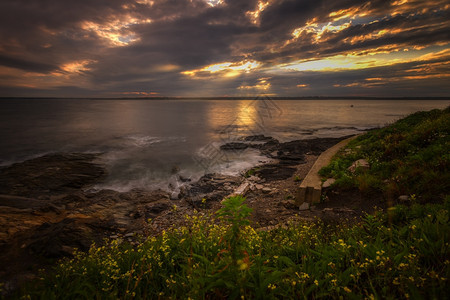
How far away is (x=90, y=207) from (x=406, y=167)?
14.2 meters

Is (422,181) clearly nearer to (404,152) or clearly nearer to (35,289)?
(404,152)

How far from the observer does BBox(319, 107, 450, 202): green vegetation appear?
6102 millimetres

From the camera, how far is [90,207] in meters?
10.3

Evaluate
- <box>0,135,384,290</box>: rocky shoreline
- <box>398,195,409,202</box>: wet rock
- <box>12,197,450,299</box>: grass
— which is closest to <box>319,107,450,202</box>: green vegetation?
<box>398,195,409,202</box>: wet rock

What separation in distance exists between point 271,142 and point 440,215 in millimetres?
23597

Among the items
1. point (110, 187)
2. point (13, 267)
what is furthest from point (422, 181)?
point (110, 187)

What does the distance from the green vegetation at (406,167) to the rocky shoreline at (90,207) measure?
126 cm

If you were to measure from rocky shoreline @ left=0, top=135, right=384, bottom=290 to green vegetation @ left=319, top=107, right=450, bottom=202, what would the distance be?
1.26 metres

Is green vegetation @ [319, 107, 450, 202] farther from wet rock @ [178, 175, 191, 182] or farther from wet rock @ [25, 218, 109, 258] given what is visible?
wet rock @ [25, 218, 109, 258]

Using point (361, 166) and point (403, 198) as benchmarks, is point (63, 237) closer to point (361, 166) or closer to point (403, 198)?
point (403, 198)

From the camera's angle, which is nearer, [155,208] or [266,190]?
[155,208]

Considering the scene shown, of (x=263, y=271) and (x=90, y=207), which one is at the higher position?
(x=263, y=271)

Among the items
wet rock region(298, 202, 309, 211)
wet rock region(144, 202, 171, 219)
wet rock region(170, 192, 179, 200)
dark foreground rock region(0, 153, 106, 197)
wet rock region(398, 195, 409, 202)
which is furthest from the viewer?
dark foreground rock region(0, 153, 106, 197)

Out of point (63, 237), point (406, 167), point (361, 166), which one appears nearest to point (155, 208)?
point (63, 237)
